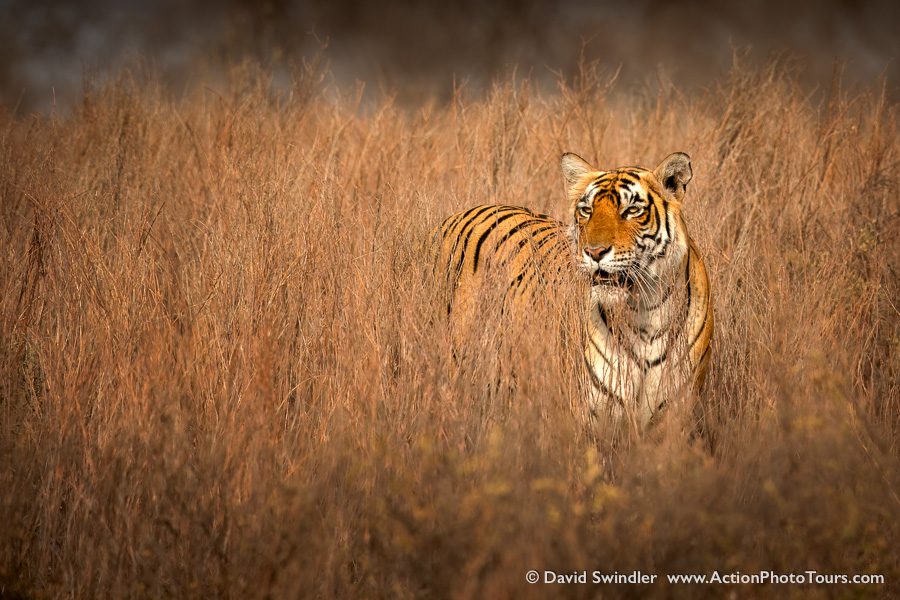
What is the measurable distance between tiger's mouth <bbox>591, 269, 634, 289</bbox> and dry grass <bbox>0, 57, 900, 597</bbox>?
0.22m

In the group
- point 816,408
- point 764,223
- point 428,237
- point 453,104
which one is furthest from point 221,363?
point 453,104

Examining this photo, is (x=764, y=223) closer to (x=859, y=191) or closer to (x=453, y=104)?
(x=859, y=191)

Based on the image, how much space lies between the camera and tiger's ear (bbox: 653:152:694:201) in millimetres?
3488

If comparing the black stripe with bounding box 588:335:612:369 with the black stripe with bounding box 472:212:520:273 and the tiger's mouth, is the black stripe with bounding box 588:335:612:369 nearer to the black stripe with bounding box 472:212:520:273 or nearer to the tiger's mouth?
the tiger's mouth

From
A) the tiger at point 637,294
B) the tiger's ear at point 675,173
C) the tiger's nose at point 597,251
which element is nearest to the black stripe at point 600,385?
the tiger at point 637,294

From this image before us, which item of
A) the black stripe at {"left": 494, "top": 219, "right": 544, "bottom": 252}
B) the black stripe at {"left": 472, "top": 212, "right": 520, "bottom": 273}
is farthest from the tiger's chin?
the black stripe at {"left": 472, "top": 212, "right": 520, "bottom": 273}

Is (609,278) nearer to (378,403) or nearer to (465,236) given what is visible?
(378,403)

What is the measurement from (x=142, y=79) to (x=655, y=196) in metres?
5.07

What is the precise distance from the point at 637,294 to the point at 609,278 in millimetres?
156

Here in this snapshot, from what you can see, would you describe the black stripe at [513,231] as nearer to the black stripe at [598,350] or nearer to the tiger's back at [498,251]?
the tiger's back at [498,251]

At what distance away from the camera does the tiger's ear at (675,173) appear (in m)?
3.49

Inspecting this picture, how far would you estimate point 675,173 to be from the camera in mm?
3549

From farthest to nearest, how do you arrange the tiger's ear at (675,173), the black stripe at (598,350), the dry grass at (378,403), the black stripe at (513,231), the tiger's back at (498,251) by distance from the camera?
the black stripe at (513,231), the tiger's back at (498,251), the tiger's ear at (675,173), the black stripe at (598,350), the dry grass at (378,403)

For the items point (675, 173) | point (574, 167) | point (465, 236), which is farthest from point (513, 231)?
point (675, 173)
